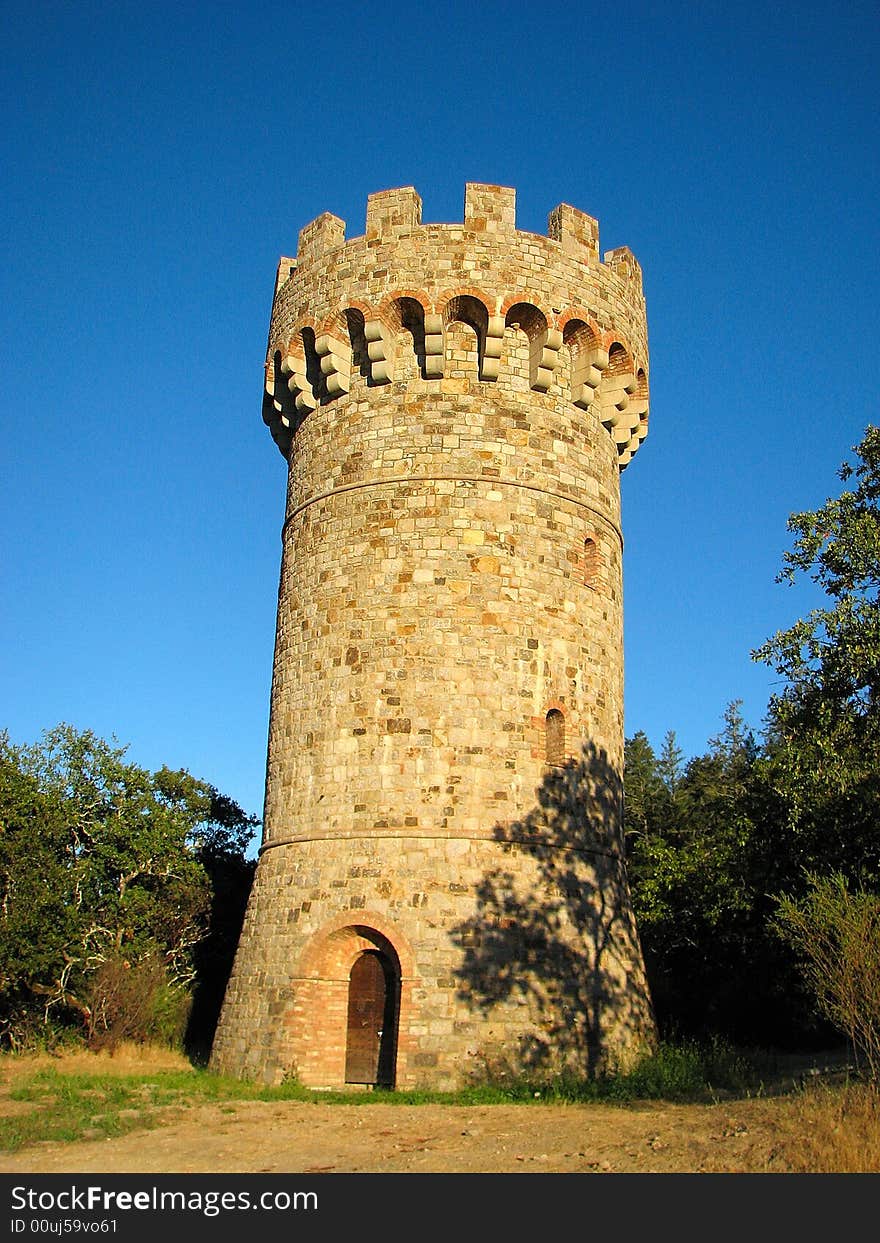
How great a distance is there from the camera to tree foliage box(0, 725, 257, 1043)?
61.9 feet

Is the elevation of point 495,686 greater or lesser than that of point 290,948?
greater

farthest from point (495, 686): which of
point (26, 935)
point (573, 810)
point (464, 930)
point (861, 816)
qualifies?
point (26, 935)

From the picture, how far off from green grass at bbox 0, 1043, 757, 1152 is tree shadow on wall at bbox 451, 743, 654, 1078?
0.42 metres

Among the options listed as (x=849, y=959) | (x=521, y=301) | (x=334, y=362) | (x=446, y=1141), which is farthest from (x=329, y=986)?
(x=521, y=301)

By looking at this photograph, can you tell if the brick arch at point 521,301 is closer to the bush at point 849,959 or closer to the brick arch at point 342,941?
the brick arch at point 342,941

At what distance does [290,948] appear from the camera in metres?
14.0

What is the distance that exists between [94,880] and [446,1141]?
1282 centimetres

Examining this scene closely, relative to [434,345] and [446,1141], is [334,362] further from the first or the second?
[446,1141]

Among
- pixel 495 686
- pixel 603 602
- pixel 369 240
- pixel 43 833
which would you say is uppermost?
pixel 369 240

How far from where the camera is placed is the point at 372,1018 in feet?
45.0

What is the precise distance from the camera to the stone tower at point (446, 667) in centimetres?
1355

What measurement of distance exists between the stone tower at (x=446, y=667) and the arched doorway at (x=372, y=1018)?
3 centimetres

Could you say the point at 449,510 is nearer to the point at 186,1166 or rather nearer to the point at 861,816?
the point at 861,816
